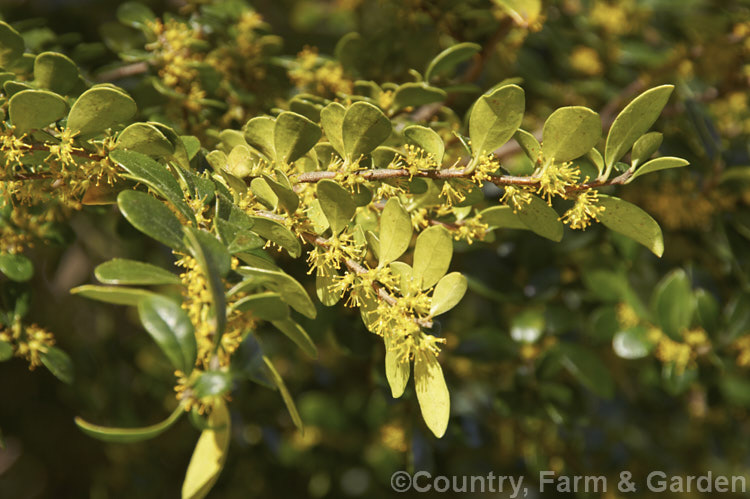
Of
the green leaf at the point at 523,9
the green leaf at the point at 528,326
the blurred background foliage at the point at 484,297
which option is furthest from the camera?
the green leaf at the point at 528,326

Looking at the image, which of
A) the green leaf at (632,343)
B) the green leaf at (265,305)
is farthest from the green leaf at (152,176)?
the green leaf at (632,343)

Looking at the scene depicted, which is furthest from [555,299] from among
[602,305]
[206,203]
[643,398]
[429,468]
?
[206,203]

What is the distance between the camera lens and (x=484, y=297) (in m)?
1.84

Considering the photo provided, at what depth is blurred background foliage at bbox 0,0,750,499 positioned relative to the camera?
139 cm

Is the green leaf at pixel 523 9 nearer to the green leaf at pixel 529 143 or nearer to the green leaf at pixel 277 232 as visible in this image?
the green leaf at pixel 529 143

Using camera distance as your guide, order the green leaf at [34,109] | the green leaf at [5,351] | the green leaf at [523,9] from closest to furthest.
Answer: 1. the green leaf at [34,109]
2. the green leaf at [5,351]
3. the green leaf at [523,9]

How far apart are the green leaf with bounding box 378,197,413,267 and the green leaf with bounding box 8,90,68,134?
457 mm

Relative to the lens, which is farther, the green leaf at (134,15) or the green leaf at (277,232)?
the green leaf at (134,15)

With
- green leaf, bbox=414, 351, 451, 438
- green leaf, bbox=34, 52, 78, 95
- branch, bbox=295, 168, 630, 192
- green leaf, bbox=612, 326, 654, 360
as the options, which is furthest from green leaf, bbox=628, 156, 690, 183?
green leaf, bbox=34, 52, 78, 95

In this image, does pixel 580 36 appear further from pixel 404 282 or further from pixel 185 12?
pixel 404 282

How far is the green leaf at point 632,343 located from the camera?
1453 mm

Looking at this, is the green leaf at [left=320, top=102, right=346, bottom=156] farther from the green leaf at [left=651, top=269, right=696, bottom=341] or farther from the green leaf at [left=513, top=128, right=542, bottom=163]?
the green leaf at [left=651, top=269, right=696, bottom=341]

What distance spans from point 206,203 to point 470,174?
14.5 inches

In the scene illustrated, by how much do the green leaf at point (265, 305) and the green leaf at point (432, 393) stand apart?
227 mm
